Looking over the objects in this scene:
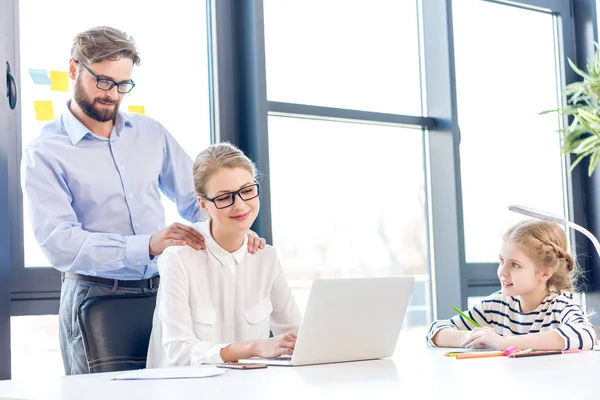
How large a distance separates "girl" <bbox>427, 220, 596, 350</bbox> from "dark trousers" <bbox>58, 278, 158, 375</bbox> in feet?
3.10

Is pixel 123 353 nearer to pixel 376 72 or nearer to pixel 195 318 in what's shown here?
pixel 195 318

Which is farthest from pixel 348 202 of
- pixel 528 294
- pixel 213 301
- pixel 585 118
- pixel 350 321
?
pixel 350 321

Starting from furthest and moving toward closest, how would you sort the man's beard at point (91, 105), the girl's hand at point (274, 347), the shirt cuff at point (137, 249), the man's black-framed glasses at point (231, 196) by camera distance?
the man's beard at point (91, 105) → the shirt cuff at point (137, 249) → the man's black-framed glasses at point (231, 196) → the girl's hand at point (274, 347)

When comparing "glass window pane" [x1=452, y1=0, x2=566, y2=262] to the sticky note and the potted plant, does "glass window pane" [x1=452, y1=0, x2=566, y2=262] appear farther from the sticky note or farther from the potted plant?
the sticky note

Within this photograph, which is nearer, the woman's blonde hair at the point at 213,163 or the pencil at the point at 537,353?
the pencil at the point at 537,353

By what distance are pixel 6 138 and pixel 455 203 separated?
83.6 inches

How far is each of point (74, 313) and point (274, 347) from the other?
730mm

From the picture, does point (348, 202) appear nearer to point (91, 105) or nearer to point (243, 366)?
point (91, 105)

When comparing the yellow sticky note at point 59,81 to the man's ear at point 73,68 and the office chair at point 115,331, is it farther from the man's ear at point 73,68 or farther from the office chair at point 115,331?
the office chair at point 115,331

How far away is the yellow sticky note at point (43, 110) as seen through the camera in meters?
2.76

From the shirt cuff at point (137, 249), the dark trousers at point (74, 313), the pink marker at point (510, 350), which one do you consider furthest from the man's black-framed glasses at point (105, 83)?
the pink marker at point (510, 350)

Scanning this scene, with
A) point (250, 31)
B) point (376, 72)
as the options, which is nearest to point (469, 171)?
point (376, 72)

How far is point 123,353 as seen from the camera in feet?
7.04

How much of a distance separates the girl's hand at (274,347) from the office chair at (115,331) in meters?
0.46
